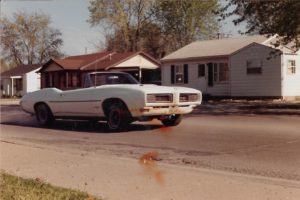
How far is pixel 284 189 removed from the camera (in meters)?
6.24

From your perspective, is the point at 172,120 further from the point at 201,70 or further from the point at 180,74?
the point at 180,74

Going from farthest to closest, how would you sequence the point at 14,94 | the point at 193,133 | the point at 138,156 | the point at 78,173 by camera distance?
the point at 14,94
the point at 193,133
the point at 138,156
the point at 78,173

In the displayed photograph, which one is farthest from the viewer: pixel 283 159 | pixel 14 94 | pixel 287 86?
pixel 14 94

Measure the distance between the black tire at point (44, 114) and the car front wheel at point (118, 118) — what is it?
2.40 m

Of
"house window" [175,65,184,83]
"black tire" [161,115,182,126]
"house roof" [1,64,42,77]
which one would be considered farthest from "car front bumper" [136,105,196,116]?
"house roof" [1,64,42,77]

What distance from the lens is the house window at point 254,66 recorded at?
2912 centimetres

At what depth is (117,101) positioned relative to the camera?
12.6 m

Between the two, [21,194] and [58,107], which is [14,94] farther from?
[21,194]

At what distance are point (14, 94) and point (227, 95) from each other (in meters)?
30.4

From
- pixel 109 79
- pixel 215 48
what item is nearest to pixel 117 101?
pixel 109 79

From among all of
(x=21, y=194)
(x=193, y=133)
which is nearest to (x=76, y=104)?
(x=193, y=133)

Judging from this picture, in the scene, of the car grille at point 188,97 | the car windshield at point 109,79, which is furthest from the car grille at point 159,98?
the car windshield at point 109,79

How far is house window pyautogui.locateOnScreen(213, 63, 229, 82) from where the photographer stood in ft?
105

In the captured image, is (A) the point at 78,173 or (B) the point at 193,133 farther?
(B) the point at 193,133
